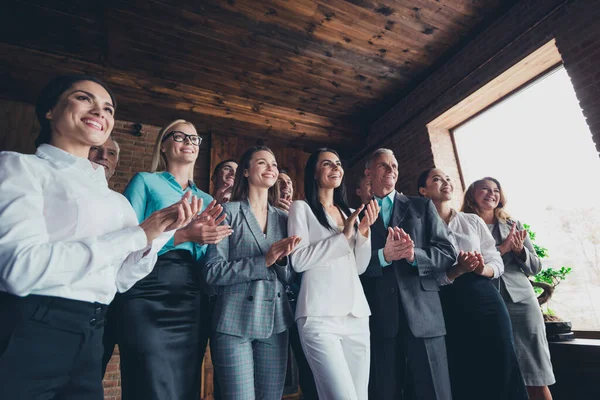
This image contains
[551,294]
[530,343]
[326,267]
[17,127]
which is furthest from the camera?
[17,127]

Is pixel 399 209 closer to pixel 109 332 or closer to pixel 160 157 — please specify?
pixel 160 157

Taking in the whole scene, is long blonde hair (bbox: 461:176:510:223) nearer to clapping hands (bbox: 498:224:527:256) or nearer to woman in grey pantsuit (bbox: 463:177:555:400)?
woman in grey pantsuit (bbox: 463:177:555:400)

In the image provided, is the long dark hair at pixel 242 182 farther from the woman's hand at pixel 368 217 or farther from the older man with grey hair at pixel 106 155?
the older man with grey hair at pixel 106 155

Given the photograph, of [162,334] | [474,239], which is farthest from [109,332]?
[474,239]

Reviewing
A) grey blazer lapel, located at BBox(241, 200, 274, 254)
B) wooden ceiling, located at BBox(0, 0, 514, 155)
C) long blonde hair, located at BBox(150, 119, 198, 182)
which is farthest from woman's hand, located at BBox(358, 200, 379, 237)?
wooden ceiling, located at BBox(0, 0, 514, 155)

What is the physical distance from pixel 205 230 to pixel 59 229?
0.56 meters

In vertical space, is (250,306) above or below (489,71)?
below

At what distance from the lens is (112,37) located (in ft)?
11.5

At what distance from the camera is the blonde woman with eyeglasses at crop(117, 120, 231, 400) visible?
130cm

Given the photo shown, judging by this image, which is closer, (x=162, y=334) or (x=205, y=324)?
(x=162, y=334)

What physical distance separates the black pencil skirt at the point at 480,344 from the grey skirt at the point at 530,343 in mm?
659

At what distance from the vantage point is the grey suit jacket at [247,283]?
1479mm

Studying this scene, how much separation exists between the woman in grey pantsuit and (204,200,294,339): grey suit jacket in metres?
1.80

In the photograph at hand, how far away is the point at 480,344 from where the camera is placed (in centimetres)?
190
